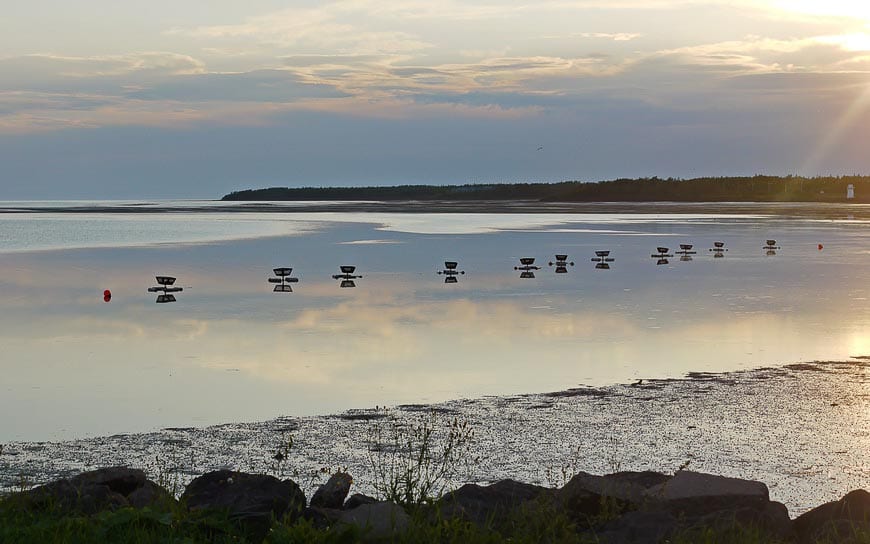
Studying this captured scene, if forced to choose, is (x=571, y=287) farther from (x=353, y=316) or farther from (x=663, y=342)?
(x=663, y=342)

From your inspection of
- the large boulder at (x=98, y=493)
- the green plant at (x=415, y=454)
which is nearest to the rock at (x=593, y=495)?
the green plant at (x=415, y=454)

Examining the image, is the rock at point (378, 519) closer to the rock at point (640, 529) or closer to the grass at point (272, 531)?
the grass at point (272, 531)

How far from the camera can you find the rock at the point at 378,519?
8625mm

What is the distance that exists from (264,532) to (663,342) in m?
14.3

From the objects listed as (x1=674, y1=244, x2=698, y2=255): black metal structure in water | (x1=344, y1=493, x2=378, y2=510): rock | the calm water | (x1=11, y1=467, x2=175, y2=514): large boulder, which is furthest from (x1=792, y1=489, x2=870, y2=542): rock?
(x1=674, y1=244, x2=698, y2=255): black metal structure in water

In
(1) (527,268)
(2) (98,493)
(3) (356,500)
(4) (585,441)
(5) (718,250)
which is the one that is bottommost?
(5) (718,250)

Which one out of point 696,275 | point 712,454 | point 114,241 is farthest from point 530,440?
point 114,241

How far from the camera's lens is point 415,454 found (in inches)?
491

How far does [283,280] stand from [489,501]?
26242 mm

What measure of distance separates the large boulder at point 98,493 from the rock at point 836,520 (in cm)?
560

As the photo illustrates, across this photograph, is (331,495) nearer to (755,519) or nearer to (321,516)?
(321,516)

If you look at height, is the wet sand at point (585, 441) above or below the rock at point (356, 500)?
below

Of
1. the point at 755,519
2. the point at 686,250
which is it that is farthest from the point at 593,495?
the point at 686,250

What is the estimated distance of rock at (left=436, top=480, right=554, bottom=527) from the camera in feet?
30.7
